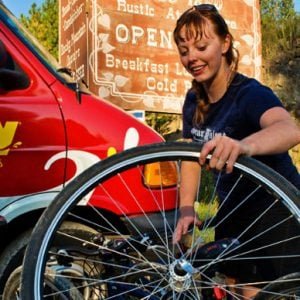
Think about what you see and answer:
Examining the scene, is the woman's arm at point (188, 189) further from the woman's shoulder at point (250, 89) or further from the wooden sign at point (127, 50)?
the wooden sign at point (127, 50)

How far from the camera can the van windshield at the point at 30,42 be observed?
381cm

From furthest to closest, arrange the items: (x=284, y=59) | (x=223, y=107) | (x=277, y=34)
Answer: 1. (x=277, y=34)
2. (x=284, y=59)
3. (x=223, y=107)

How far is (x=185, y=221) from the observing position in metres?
2.36

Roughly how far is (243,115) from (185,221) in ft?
1.49

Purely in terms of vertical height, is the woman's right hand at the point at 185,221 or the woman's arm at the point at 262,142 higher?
the woman's arm at the point at 262,142

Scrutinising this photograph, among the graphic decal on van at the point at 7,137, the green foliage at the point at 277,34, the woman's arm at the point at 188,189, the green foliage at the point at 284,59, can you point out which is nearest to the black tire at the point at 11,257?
the graphic decal on van at the point at 7,137

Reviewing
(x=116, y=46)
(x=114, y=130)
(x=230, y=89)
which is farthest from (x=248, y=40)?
(x=230, y=89)

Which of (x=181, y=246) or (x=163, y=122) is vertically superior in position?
(x=181, y=246)

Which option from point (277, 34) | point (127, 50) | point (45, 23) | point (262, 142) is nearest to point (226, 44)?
point (262, 142)

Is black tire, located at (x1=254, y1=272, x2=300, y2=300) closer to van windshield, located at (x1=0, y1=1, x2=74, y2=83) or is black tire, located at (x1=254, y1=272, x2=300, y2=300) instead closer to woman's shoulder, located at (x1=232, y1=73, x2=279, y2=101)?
woman's shoulder, located at (x1=232, y1=73, x2=279, y2=101)

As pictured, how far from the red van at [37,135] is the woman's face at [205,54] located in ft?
4.15

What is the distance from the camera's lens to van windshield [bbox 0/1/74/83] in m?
3.81

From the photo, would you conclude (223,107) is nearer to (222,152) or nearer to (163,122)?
(222,152)

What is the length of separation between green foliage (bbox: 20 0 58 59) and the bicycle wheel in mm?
18491
